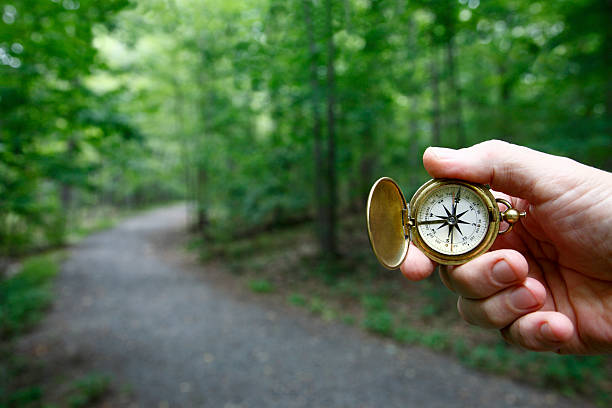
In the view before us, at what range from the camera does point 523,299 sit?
4.49ft

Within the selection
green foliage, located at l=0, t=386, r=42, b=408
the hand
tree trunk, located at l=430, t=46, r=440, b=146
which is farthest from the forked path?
tree trunk, located at l=430, t=46, r=440, b=146

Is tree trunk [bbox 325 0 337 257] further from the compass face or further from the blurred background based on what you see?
the compass face

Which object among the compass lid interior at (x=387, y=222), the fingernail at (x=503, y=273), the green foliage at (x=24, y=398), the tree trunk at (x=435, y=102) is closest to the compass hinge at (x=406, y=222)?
the compass lid interior at (x=387, y=222)

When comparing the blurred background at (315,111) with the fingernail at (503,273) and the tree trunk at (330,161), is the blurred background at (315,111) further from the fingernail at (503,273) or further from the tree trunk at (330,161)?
the fingernail at (503,273)

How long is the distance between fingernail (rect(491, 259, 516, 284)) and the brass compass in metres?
0.12

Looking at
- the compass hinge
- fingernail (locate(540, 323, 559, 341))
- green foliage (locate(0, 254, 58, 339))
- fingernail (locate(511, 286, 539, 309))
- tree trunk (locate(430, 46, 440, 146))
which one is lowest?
green foliage (locate(0, 254, 58, 339))

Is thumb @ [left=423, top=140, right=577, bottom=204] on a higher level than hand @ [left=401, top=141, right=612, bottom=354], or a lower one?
higher

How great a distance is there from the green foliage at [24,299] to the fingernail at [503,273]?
20.1ft

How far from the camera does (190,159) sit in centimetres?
1311

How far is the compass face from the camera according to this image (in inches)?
56.2

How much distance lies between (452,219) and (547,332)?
Answer: 1.86 feet

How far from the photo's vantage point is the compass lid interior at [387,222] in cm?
136

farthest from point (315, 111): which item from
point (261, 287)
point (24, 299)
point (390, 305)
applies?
point (24, 299)

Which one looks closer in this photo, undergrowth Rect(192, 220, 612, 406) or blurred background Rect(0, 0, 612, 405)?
blurred background Rect(0, 0, 612, 405)
